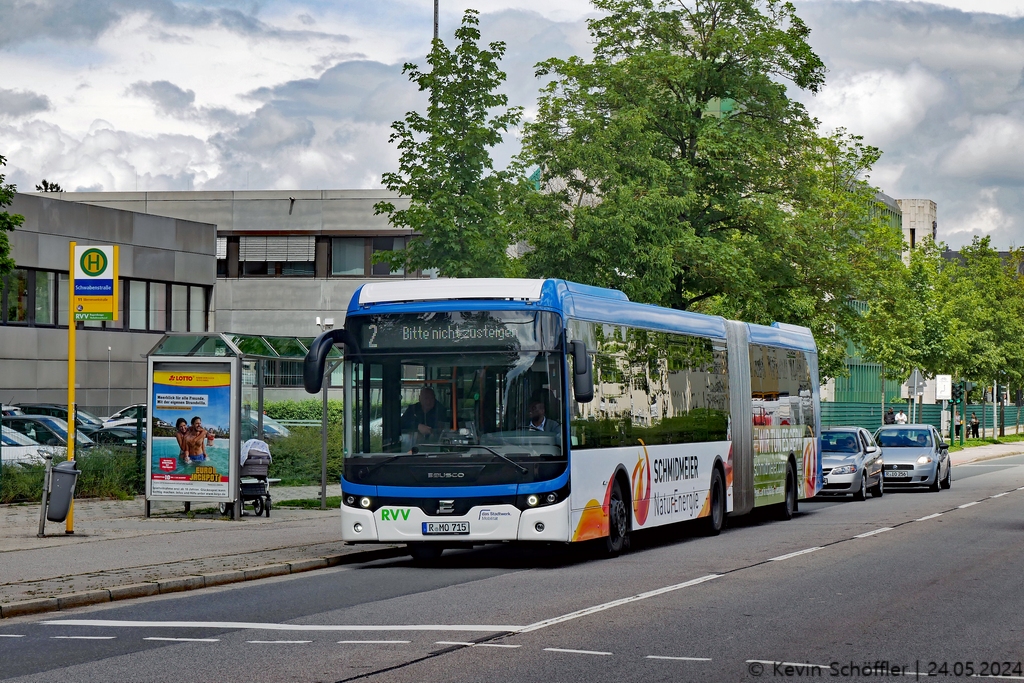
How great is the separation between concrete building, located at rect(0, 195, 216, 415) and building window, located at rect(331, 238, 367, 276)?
1069 cm

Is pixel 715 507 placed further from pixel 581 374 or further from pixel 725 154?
pixel 725 154

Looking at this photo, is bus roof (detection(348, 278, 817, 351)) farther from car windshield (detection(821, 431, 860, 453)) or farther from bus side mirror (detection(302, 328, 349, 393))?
car windshield (detection(821, 431, 860, 453))

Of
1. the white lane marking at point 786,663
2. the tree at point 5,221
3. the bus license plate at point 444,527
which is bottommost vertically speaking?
the white lane marking at point 786,663

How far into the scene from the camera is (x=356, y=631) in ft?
35.7

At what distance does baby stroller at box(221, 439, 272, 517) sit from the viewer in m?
22.4

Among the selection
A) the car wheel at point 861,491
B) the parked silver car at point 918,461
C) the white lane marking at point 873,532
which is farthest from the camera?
the parked silver car at point 918,461

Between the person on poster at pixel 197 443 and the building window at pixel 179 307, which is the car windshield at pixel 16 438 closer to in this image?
the person on poster at pixel 197 443

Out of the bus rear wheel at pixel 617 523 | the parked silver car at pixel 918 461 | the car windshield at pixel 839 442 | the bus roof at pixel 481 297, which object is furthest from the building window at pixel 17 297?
the bus rear wheel at pixel 617 523

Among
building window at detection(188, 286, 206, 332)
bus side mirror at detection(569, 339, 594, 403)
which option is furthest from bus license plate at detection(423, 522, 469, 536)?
building window at detection(188, 286, 206, 332)

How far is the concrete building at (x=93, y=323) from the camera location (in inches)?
1917

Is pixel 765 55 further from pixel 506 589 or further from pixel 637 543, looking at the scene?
pixel 506 589

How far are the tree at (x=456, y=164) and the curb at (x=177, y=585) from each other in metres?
8.76

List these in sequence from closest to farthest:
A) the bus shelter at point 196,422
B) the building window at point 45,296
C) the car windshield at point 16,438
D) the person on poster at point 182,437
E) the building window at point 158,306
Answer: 1. the bus shelter at point 196,422
2. the person on poster at point 182,437
3. the car windshield at point 16,438
4. the building window at point 45,296
5. the building window at point 158,306

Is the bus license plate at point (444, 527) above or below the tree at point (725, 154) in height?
below
